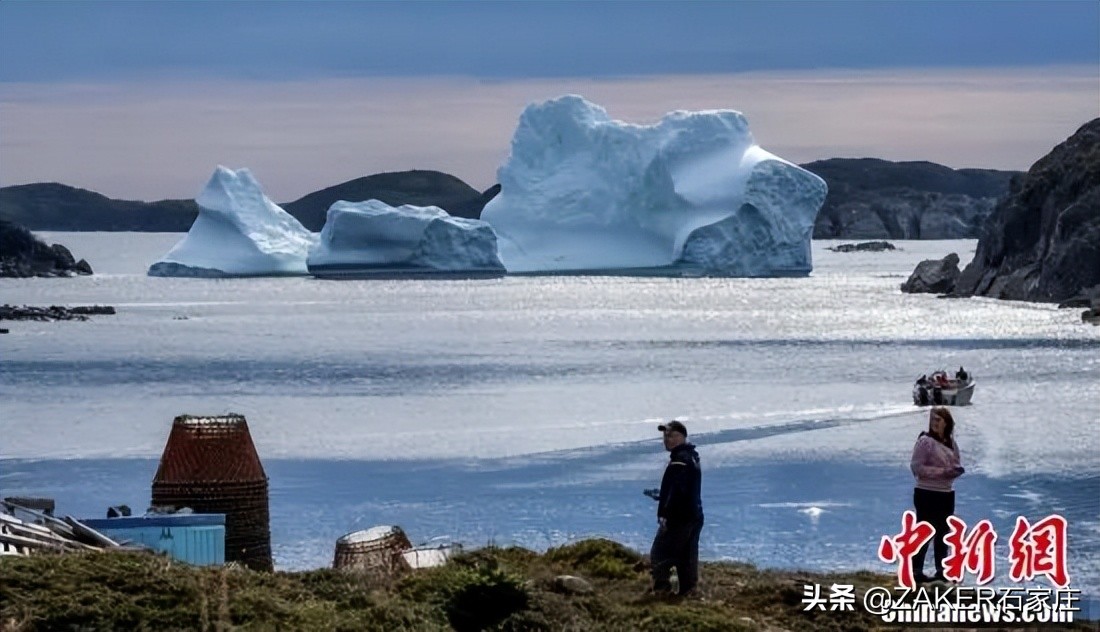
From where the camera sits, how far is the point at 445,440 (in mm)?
26359

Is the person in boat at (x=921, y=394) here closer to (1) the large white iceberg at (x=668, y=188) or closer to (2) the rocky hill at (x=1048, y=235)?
(2) the rocky hill at (x=1048, y=235)

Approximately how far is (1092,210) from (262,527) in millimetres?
57993

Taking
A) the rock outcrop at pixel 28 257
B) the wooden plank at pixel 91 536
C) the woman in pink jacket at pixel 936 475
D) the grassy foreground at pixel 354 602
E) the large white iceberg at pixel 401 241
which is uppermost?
the rock outcrop at pixel 28 257

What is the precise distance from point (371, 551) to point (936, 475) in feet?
9.77

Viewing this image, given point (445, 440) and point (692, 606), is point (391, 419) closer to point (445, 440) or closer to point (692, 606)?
point (445, 440)

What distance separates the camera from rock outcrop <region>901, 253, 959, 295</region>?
7819cm

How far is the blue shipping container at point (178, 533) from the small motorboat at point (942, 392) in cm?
2259

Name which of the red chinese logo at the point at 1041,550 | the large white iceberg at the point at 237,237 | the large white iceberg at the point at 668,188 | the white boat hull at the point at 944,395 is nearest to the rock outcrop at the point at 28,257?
the large white iceberg at the point at 237,237

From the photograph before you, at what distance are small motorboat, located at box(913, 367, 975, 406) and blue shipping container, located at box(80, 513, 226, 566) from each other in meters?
22.6

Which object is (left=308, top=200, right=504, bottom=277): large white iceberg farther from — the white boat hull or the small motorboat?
the white boat hull

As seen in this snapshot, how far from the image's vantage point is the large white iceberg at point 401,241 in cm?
7694

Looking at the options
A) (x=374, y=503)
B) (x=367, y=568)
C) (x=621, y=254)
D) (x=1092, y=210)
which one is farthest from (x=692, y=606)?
(x=621, y=254)

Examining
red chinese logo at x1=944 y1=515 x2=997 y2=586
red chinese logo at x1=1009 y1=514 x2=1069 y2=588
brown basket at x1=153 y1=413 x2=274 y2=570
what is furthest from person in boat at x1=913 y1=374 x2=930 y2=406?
brown basket at x1=153 y1=413 x2=274 y2=570

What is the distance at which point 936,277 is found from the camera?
78875 millimetres
